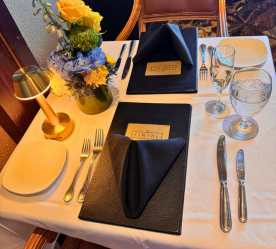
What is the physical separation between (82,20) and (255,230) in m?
0.64

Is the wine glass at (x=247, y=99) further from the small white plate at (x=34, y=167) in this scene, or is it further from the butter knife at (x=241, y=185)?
the small white plate at (x=34, y=167)

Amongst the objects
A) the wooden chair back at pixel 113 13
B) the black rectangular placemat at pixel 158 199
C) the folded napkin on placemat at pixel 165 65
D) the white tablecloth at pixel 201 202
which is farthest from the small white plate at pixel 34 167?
the wooden chair back at pixel 113 13

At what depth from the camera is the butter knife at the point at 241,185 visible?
592 mm

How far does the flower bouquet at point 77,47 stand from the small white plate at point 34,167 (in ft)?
0.64

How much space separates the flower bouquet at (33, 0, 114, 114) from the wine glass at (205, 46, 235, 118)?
317 millimetres

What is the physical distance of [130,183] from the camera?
0.65 metres

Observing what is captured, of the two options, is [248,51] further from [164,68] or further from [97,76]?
[97,76]

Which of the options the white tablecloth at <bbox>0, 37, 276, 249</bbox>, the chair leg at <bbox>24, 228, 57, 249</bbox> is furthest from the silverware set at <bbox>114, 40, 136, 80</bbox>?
the chair leg at <bbox>24, 228, 57, 249</bbox>

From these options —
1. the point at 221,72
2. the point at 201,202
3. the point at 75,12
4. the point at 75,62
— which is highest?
the point at 75,12

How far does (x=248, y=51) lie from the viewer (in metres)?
0.95

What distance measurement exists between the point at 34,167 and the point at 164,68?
537mm

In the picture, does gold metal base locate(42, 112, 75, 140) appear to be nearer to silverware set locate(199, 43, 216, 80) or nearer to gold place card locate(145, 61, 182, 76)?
gold place card locate(145, 61, 182, 76)

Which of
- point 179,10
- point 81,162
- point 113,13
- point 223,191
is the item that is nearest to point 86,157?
Result: point 81,162

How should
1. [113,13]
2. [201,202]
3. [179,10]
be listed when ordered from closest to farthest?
1. [201,202]
2. [179,10]
3. [113,13]
